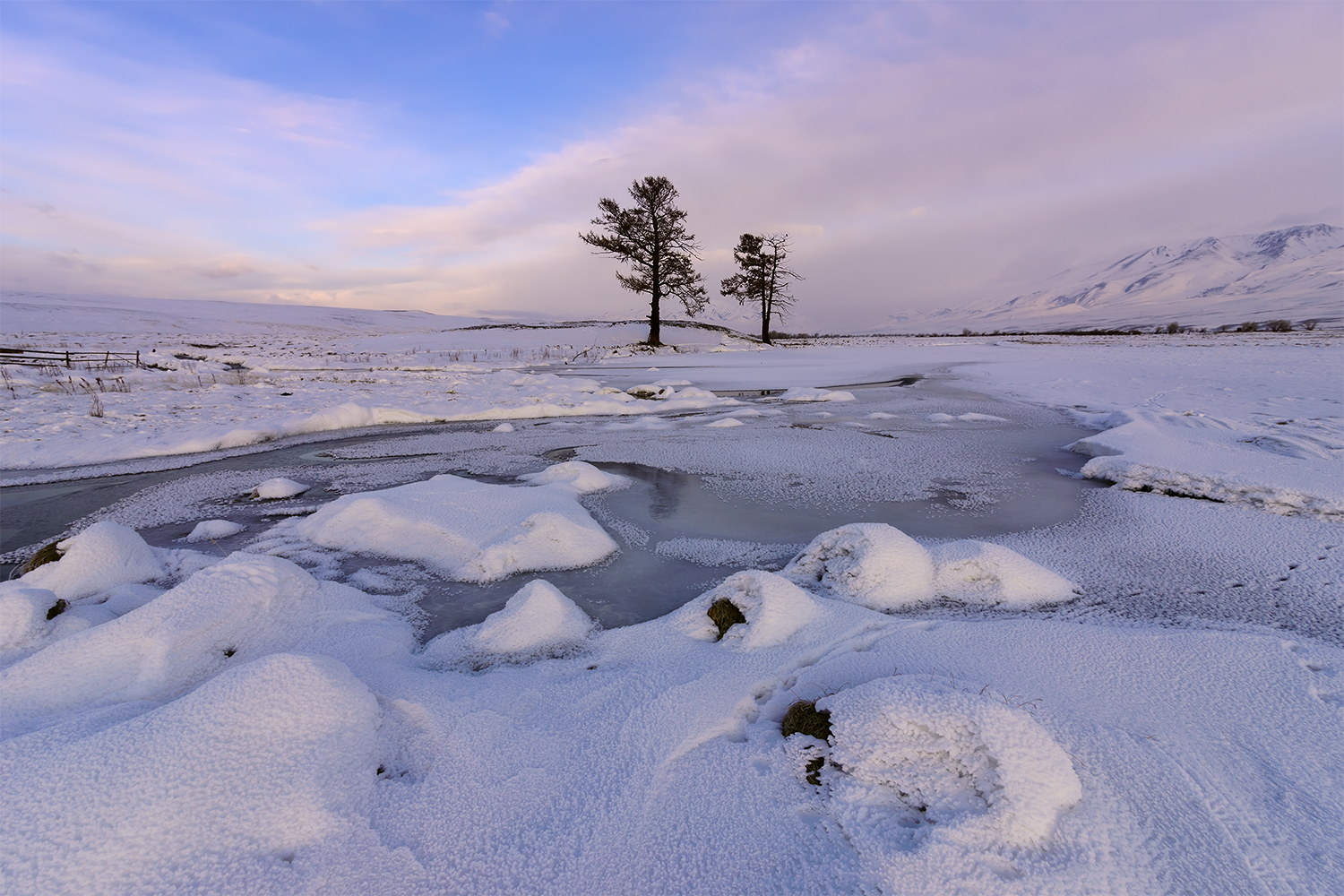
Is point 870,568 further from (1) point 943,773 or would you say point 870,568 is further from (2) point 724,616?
(1) point 943,773

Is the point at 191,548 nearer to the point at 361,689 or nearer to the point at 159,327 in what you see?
the point at 361,689

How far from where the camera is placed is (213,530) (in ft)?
12.1

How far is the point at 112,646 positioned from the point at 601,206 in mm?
23082

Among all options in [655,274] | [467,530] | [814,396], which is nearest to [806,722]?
[467,530]

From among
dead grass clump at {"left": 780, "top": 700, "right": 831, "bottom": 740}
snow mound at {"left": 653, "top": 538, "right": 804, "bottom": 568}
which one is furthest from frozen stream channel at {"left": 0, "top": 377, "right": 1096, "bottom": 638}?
dead grass clump at {"left": 780, "top": 700, "right": 831, "bottom": 740}

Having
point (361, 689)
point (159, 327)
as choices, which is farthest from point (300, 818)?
point (159, 327)

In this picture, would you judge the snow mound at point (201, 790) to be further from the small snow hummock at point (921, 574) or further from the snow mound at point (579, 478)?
the snow mound at point (579, 478)

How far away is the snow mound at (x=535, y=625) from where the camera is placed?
7.63 feet

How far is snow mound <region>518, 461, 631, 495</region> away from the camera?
4.61 meters

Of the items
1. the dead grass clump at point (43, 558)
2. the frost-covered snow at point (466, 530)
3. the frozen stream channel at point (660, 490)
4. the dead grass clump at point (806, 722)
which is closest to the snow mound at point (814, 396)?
the frozen stream channel at point (660, 490)

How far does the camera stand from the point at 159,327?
41.0 m

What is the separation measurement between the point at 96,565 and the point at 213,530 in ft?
2.81

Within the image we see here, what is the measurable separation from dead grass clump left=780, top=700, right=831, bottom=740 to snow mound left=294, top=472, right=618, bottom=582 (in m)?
1.72

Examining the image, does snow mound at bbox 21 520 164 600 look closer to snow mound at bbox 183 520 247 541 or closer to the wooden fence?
snow mound at bbox 183 520 247 541
